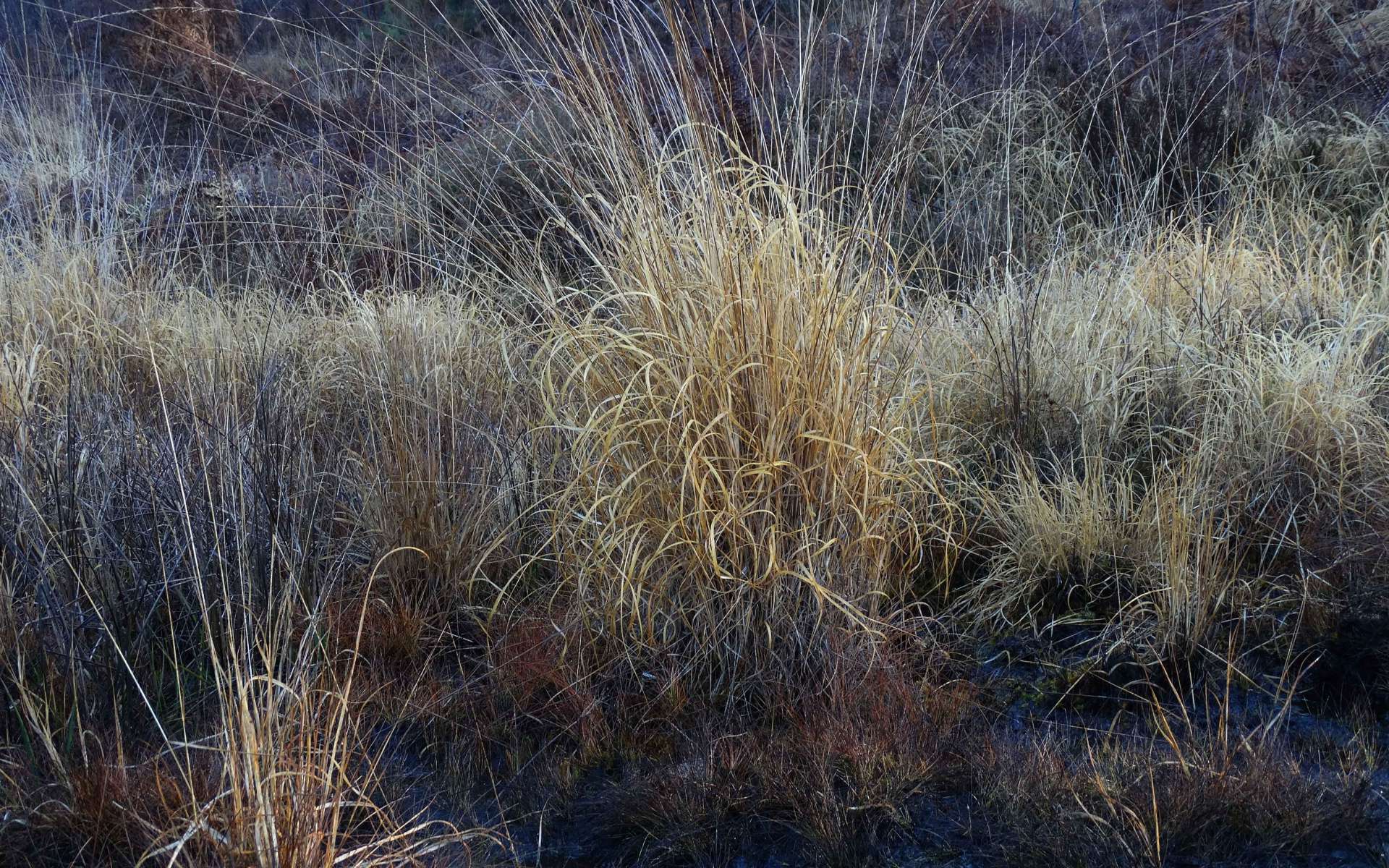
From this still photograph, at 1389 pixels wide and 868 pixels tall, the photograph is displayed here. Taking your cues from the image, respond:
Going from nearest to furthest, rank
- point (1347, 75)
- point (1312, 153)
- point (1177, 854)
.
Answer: point (1177, 854), point (1312, 153), point (1347, 75)

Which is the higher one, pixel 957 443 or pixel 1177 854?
pixel 957 443

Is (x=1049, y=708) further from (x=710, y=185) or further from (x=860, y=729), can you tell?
(x=710, y=185)

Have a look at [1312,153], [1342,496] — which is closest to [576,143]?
[1342,496]

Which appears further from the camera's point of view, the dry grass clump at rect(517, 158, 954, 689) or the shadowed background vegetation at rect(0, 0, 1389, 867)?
the dry grass clump at rect(517, 158, 954, 689)

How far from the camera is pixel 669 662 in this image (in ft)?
8.43

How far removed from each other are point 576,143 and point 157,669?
1.59 m

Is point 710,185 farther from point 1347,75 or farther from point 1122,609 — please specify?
point 1347,75

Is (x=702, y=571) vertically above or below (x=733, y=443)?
below

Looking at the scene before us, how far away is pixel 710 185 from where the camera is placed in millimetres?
2461

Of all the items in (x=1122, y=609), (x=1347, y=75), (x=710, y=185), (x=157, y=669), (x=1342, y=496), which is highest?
(x=1347, y=75)

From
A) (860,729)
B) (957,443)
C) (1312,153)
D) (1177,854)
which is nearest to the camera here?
(1177,854)

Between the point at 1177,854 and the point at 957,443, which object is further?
the point at 957,443

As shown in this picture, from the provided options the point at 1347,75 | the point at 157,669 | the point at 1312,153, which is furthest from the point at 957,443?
the point at 1347,75

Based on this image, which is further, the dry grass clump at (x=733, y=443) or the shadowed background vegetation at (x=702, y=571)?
the dry grass clump at (x=733, y=443)
